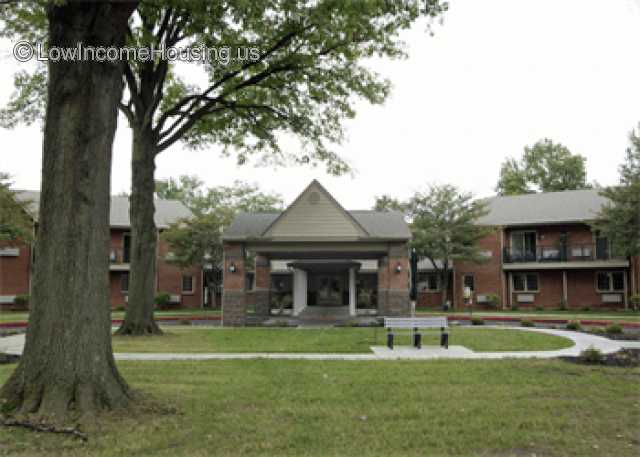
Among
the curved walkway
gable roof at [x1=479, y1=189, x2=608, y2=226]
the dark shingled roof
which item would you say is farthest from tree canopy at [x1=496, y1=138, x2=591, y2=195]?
the curved walkway

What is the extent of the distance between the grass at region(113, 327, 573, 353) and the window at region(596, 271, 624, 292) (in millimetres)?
22158

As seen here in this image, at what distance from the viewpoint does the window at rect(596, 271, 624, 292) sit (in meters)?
35.9

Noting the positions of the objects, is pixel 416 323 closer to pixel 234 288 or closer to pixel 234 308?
pixel 234 308

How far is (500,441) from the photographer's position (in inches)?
225

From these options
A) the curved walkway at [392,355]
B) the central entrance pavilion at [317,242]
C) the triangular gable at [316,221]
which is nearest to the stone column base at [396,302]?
the central entrance pavilion at [317,242]

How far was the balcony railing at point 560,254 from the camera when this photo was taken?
118 feet

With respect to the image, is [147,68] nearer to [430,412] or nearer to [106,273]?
[106,273]

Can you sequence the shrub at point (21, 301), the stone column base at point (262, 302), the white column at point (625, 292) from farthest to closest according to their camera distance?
the shrub at point (21, 301), the white column at point (625, 292), the stone column base at point (262, 302)

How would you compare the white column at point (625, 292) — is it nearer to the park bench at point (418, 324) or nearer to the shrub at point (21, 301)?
the park bench at point (418, 324)

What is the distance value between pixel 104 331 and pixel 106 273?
782 mm

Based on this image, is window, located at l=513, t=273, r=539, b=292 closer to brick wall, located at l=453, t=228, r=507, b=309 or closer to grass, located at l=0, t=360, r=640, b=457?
brick wall, located at l=453, t=228, r=507, b=309

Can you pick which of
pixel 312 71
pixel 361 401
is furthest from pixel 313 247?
pixel 361 401

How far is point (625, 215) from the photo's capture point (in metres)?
30.2

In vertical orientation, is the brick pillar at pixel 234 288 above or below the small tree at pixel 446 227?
below
